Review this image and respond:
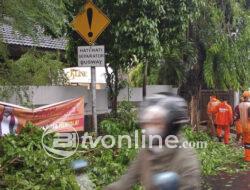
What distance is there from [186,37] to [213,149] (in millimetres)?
3192

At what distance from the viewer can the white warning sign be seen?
30.8 ft

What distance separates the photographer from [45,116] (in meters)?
9.24

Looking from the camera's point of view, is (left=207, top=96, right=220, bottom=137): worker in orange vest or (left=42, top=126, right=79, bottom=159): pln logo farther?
(left=207, top=96, right=220, bottom=137): worker in orange vest

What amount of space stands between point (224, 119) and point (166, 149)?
1283cm

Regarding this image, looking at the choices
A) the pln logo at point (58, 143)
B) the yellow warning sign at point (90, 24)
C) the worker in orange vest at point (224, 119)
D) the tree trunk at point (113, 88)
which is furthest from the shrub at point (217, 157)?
the yellow warning sign at point (90, 24)

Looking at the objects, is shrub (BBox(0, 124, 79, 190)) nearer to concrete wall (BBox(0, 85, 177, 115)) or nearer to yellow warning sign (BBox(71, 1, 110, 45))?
concrete wall (BBox(0, 85, 177, 115))

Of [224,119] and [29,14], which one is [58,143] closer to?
[29,14]

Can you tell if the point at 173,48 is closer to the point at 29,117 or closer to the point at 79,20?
the point at 79,20

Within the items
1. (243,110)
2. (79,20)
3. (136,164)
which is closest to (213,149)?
(243,110)

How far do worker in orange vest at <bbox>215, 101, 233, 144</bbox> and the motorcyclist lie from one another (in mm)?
12631

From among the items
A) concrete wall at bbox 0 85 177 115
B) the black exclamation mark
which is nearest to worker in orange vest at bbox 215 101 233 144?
concrete wall at bbox 0 85 177 115

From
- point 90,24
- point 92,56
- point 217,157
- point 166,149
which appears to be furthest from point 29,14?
point 217,157

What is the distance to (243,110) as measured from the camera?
1309 centimetres

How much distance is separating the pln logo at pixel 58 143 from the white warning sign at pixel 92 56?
4.47 feet
